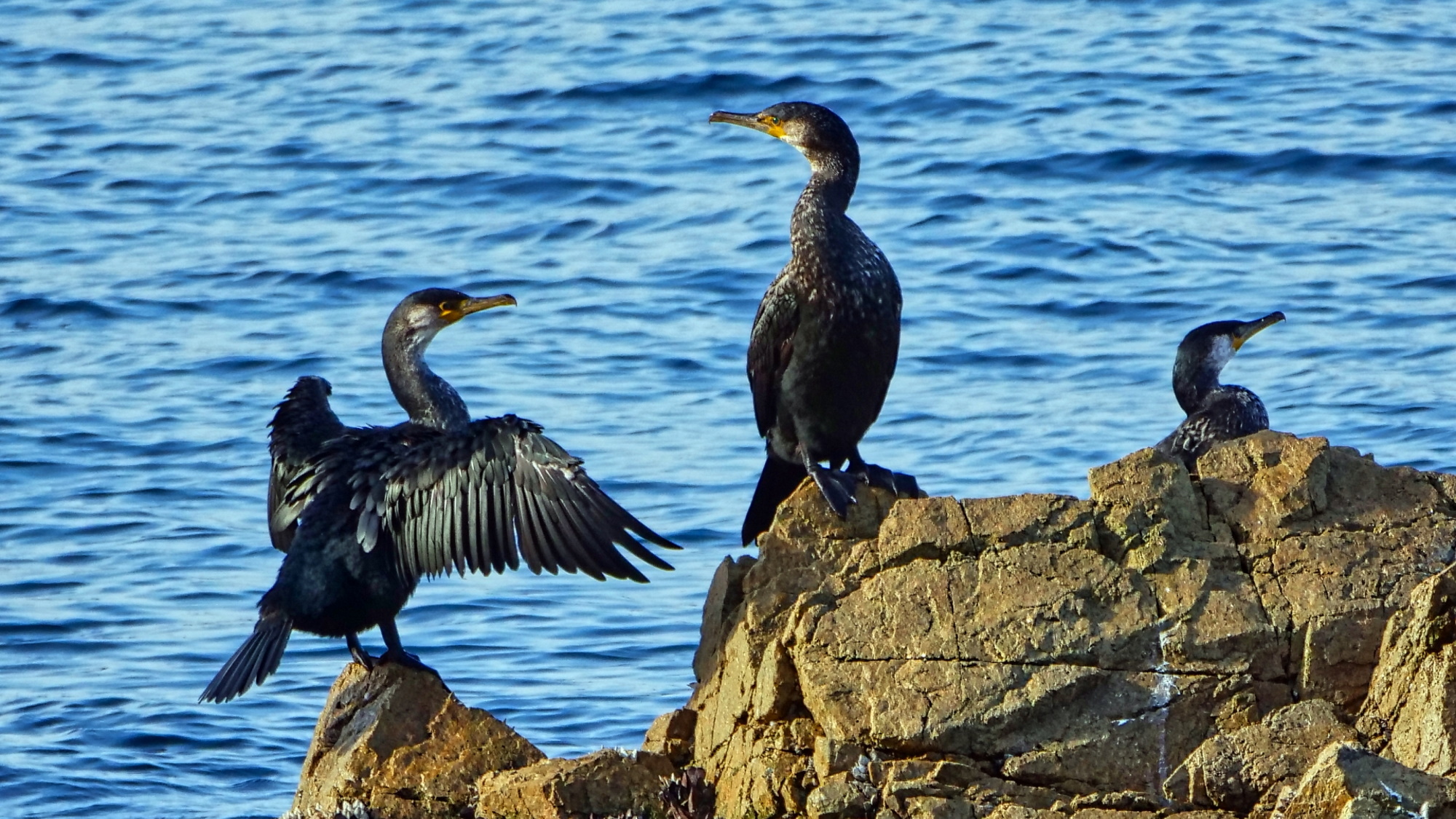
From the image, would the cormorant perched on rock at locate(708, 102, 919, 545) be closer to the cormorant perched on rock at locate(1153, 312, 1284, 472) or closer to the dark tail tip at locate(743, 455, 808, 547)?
the dark tail tip at locate(743, 455, 808, 547)

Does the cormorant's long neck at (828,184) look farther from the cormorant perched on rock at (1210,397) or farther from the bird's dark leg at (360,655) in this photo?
the bird's dark leg at (360,655)

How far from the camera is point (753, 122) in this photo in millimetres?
6965

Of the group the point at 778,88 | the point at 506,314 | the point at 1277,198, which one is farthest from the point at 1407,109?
the point at 506,314

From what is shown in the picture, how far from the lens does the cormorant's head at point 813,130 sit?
6.52 meters

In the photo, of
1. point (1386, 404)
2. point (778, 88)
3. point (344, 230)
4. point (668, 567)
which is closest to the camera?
point (668, 567)

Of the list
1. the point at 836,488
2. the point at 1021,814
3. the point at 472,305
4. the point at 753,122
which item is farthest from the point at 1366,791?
the point at 472,305

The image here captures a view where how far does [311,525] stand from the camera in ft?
20.4

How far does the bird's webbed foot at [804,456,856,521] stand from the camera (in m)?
5.39

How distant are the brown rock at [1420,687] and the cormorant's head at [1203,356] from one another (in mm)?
2113

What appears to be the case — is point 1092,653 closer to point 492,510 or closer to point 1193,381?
point 492,510

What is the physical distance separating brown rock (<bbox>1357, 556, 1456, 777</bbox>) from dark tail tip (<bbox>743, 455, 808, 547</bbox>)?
6.54ft

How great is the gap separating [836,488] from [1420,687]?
62.0 inches

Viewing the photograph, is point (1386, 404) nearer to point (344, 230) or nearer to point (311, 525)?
point (311, 525)

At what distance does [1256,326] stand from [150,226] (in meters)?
9.33
